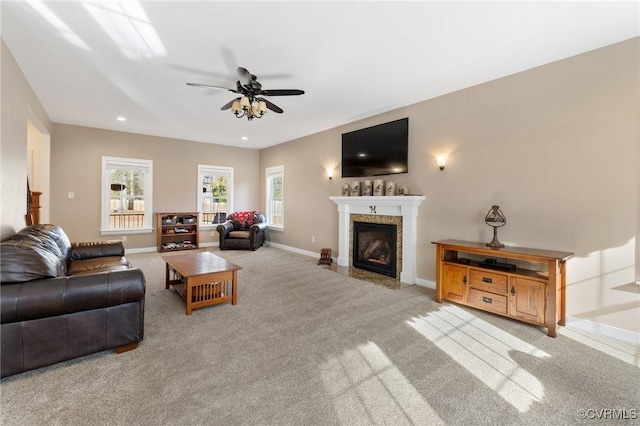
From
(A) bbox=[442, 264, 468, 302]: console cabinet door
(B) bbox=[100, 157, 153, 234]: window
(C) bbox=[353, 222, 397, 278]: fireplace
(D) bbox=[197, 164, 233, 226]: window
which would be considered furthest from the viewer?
(D) bbox=[197, 164, 233, 226]: window

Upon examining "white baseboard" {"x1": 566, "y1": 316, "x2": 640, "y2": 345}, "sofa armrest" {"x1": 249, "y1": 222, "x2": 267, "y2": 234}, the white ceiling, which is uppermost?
the white ceiling

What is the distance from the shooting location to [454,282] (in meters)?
3.35

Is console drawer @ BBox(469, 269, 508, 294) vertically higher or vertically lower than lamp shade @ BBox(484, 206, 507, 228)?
lower

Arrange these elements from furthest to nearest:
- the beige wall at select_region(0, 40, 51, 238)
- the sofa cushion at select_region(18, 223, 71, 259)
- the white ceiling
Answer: the sofa cushion at select_region(18, 223, 71, 259)
the beige wall at select_region(0, 40, 51, 238)
the white ceiling

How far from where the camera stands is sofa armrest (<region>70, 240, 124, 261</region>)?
11.8 ft

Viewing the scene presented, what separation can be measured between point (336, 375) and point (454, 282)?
2.06m

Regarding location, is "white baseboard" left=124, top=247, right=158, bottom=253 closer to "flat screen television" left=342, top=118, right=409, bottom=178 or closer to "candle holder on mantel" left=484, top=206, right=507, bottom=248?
"flat screen television" left=342, top=118, right=409, bottom=178

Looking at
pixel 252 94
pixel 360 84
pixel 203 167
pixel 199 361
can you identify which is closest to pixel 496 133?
pixel 360 84

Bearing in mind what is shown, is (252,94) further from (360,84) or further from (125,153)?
(125,153)

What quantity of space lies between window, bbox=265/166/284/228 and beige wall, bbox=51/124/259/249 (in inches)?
30.0

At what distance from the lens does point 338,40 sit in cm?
260

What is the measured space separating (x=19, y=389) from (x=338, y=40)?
3.57 metres

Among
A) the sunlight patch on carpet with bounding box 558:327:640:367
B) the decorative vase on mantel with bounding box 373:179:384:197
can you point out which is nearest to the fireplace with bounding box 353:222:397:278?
the decorative vase on mantel with bounding box 373:179:384:197

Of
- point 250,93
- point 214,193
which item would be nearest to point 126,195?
point 214,193
